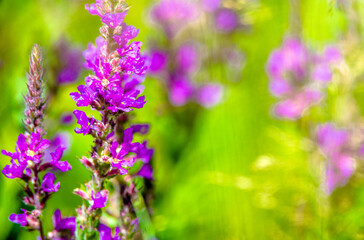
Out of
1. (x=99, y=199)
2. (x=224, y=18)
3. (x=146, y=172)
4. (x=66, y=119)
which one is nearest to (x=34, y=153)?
(x=99, y=199)

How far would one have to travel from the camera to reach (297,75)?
1344 millimetres

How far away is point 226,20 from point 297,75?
0.38 m

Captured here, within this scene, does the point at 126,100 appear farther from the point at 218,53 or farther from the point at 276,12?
the point at 276,12

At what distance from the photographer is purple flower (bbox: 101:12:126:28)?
557 millimetres

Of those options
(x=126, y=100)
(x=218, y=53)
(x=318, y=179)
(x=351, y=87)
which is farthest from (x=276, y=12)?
(x=126, y=100)

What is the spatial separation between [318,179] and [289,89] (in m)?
0.32

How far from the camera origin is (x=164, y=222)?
110cm

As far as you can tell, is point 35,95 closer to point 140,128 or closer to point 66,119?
point 140,128

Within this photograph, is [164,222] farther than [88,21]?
No

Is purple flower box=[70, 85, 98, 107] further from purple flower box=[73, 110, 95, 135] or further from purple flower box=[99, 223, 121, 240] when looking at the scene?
purple flower box=[99, 223, 121, 240]

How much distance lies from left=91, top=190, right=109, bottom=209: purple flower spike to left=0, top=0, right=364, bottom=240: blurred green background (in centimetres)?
37

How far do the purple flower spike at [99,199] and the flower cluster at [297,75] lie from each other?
0.80 m

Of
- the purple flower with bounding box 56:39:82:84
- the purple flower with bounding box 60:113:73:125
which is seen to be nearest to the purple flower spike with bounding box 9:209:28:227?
the purple flower with bounding box 60:113:73:125

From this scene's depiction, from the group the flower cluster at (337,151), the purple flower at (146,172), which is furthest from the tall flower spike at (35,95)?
the flower cluster at (337,151)
